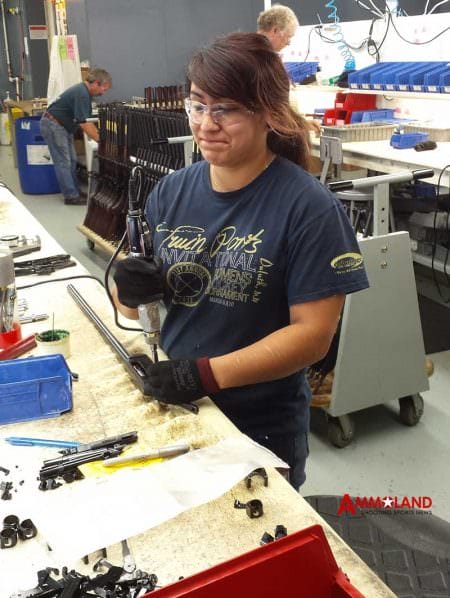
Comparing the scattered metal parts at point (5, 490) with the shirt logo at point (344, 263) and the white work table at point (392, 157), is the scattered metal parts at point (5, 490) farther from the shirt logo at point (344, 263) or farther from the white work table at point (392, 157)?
the white work table at point (392, 157)

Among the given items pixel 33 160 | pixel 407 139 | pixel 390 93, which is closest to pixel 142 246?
pixel 407 139

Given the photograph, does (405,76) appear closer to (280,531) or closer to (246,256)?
(246,256)

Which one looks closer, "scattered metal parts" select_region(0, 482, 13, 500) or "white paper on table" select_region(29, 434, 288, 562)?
"white paper on table" select_region(29, 434, 288, 562)

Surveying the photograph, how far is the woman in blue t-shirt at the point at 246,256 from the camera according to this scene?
1.19 meters

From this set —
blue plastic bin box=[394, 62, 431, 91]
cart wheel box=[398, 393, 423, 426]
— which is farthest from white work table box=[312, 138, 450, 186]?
cart wheel box=[398, 393, 423, 426]

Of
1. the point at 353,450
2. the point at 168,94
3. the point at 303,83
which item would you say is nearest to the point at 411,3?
the point at 303,83

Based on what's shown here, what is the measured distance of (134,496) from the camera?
993 millimetres

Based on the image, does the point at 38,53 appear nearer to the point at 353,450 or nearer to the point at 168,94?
the point at 168,94

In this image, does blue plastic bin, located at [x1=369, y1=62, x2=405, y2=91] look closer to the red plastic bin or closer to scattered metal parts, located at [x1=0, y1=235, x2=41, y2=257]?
scattered metal parts, located at [x1=0, y1=235, x2=41, y2=257]

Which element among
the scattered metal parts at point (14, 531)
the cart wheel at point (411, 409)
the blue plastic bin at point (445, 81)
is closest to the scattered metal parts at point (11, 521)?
the scattered metal parts at point (14, 531)

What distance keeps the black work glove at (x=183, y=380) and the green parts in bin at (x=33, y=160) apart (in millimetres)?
6456

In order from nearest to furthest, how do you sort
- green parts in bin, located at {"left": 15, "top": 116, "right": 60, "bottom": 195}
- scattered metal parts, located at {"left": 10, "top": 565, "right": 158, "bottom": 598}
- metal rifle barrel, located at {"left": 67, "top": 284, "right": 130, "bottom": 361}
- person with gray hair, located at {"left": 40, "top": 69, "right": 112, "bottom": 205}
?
scattered metal parts, located at {"left": 10, "top": 565, "right": 158, "bottom": 598}
metal rifle barrel, located at {"left": 67, "top": 284, "right": 130, "bottom": 361}
person with gray hair, located at {"left": 40, "top": 69, "right": 112, "bottom": 205}
green parts in bin, located at {"left": 15, "top": 116, "right": 60, "bottom": 195}

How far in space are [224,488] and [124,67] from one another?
7418 millimetres

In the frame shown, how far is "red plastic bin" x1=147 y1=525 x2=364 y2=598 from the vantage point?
69 cm
